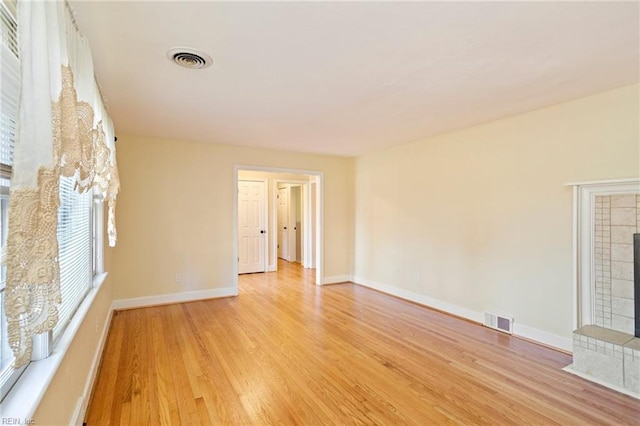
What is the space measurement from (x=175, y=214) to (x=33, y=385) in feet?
11.5

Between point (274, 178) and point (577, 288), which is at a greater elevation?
point (274, 178)

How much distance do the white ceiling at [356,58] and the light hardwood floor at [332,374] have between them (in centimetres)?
234

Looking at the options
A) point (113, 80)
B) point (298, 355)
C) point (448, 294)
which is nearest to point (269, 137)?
point (113, 80)

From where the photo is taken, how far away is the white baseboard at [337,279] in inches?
224

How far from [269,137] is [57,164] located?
3.42 meters

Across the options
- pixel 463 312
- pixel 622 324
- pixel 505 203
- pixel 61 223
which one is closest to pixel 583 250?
pixel 622 324

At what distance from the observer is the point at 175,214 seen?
4520 mm

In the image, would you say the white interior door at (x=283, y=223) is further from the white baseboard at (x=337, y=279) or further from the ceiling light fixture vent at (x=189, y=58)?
the ceiling light fixture vent at (x=189, y=58)

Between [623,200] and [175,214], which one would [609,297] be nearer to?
[623,200]

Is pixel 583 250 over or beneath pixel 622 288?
A: over

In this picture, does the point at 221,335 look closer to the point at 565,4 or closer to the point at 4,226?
the point at 4,226

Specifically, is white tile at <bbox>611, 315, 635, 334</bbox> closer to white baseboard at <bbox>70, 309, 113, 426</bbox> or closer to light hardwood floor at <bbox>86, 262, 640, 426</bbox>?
light hardwood floor at <bbox>86, 262, 640, 426</bbox>

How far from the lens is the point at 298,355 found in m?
2.86

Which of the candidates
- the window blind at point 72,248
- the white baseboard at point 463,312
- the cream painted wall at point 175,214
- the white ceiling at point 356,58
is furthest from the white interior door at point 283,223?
the window blind at point 72,248
